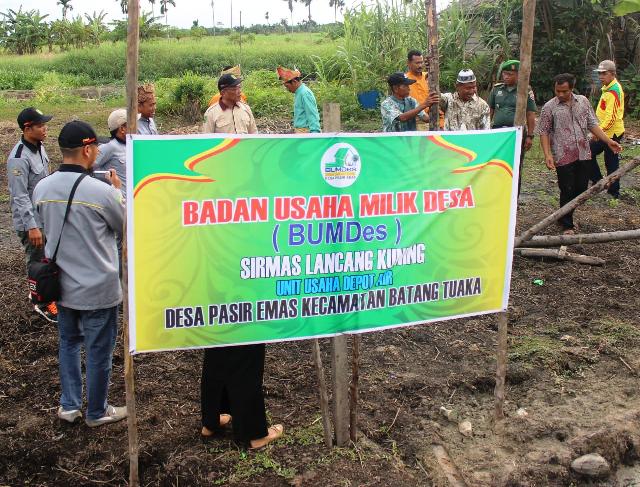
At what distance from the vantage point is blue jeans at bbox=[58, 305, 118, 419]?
11.6 ft

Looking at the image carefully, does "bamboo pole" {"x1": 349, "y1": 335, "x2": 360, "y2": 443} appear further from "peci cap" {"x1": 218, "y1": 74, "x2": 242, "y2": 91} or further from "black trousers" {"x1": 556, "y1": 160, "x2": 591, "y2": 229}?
"black trousers" {"x1": 556, "y1": 160, "x2": 591, "y2": 229}

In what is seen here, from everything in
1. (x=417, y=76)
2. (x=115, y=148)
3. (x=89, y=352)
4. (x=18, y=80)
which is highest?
(x=18, y=80)

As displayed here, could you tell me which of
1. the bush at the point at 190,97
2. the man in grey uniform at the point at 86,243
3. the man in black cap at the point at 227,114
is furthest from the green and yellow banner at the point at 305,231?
the bush at the point at 190,97

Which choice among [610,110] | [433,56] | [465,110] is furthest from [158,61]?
[433,56]

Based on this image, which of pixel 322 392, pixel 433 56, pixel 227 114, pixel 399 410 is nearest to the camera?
pixel 322 392

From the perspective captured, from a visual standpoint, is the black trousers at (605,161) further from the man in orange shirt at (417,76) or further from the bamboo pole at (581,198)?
the bamboo pole at (581,198)

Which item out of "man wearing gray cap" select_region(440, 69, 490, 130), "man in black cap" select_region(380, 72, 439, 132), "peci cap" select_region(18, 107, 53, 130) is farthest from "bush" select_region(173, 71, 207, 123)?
"peci cap" select_region(18, 107, 53, 130)

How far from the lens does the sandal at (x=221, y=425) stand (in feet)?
11.6

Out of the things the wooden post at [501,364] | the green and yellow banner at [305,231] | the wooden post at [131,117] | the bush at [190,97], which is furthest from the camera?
the bush at [190,97]

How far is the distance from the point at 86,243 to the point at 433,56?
348cm

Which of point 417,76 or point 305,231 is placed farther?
point 417,76

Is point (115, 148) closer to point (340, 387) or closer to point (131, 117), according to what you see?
point (131, 117)

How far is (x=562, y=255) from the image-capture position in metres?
6.42

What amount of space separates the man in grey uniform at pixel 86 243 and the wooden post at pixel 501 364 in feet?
6.77
